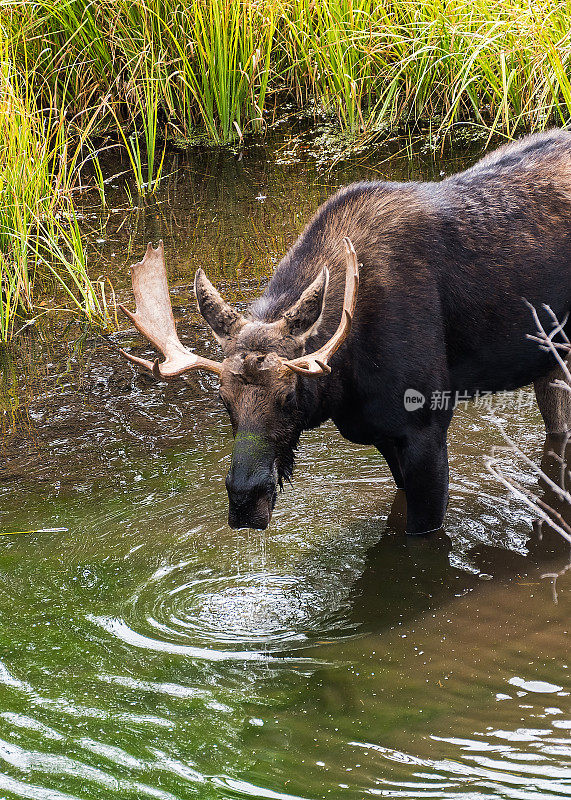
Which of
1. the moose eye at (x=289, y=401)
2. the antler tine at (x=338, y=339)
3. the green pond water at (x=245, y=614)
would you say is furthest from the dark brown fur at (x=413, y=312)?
the green pond water at (x=245, y=614)

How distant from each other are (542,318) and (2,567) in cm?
255

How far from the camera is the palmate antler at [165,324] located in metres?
3.93

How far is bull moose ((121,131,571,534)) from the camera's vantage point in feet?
13.1

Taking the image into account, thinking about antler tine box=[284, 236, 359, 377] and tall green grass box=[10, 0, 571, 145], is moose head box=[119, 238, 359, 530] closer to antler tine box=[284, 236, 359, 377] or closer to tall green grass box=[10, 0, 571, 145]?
antler tine box=[284, 236, 359, 377]

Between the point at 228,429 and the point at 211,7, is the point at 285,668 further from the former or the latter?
the point at 211,7

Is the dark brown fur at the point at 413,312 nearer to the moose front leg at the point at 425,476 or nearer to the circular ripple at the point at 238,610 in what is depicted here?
the moose front leg at the point at 425,476

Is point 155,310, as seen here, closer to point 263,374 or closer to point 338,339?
point 263,374

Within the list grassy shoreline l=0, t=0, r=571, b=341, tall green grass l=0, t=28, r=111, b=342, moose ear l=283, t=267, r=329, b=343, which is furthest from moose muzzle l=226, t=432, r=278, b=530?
grassy shoreline l=0, t=0, r=571, b=341

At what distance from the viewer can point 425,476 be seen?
464 centimetres

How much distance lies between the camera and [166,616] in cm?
429

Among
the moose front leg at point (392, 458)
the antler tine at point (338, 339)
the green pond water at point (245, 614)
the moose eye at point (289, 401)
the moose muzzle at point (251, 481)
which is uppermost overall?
the antler tine at point (338, 339)

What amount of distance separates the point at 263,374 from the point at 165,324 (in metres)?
0.57

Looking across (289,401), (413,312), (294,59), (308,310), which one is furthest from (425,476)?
(294,59)

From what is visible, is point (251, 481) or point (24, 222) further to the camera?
point (24, 222)
